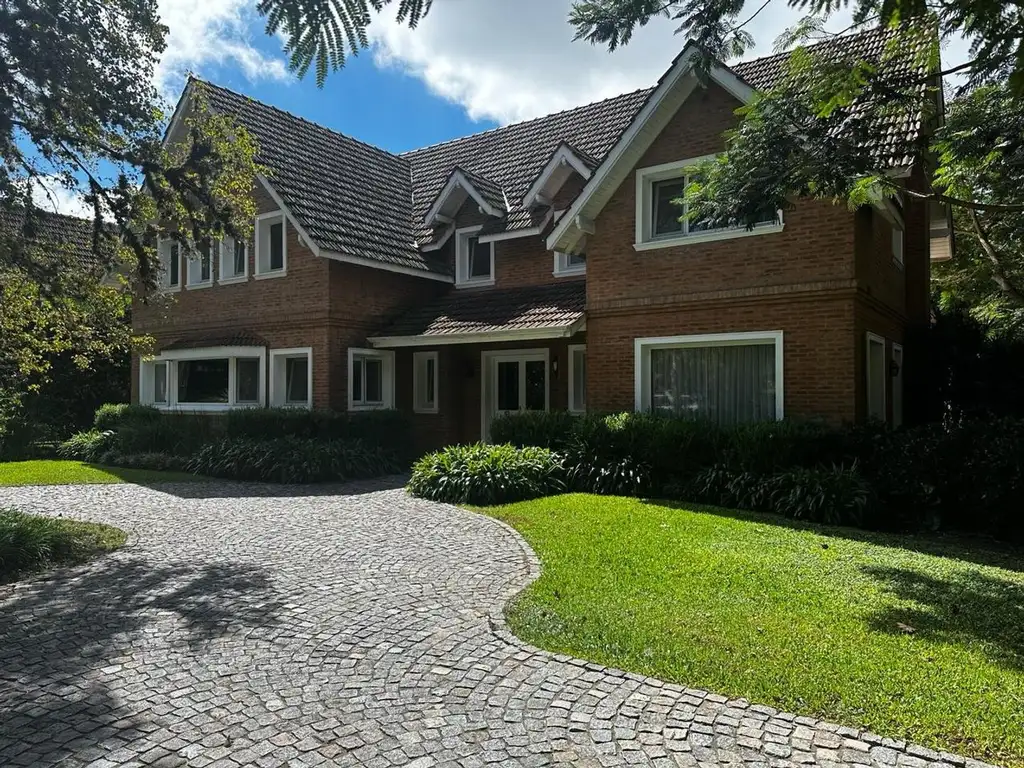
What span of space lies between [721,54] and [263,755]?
24.3 ft

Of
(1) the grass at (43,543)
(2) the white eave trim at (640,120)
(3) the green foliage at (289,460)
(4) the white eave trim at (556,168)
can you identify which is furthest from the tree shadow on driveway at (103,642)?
(4) the white eave trim at (556,168)

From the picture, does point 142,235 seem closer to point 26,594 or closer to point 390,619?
point 26,594

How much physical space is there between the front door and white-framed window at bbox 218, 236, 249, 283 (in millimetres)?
6708

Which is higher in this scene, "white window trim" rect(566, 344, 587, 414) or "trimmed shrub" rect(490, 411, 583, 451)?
"white window trim" rect(566, 344, 587, 414)

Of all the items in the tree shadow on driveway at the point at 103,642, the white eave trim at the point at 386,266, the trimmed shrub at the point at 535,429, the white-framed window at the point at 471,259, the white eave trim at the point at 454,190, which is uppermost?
the white eave trim at the point at 454,190

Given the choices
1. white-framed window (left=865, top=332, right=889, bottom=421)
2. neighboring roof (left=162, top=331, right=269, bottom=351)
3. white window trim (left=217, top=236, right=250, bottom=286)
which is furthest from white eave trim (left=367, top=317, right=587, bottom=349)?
white-framed window (left=865, top=332, right=889, bottom=421)

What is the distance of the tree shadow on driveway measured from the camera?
3.84 metres

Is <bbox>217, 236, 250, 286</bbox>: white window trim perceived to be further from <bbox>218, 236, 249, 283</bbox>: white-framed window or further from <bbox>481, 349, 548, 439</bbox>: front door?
<bbox>481, 349, 548, 439</bbox>: front door

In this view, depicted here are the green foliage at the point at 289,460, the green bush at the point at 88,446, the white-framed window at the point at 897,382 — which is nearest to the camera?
the green foliage at the point at 289,460

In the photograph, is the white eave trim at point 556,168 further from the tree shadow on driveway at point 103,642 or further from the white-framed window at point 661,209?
the tree shadow on driveway at point 103,642

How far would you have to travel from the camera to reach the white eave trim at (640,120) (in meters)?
11.8

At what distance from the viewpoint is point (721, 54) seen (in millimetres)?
7195

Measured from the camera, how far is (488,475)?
1134 cm

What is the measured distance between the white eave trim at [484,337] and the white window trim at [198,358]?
3.10m
